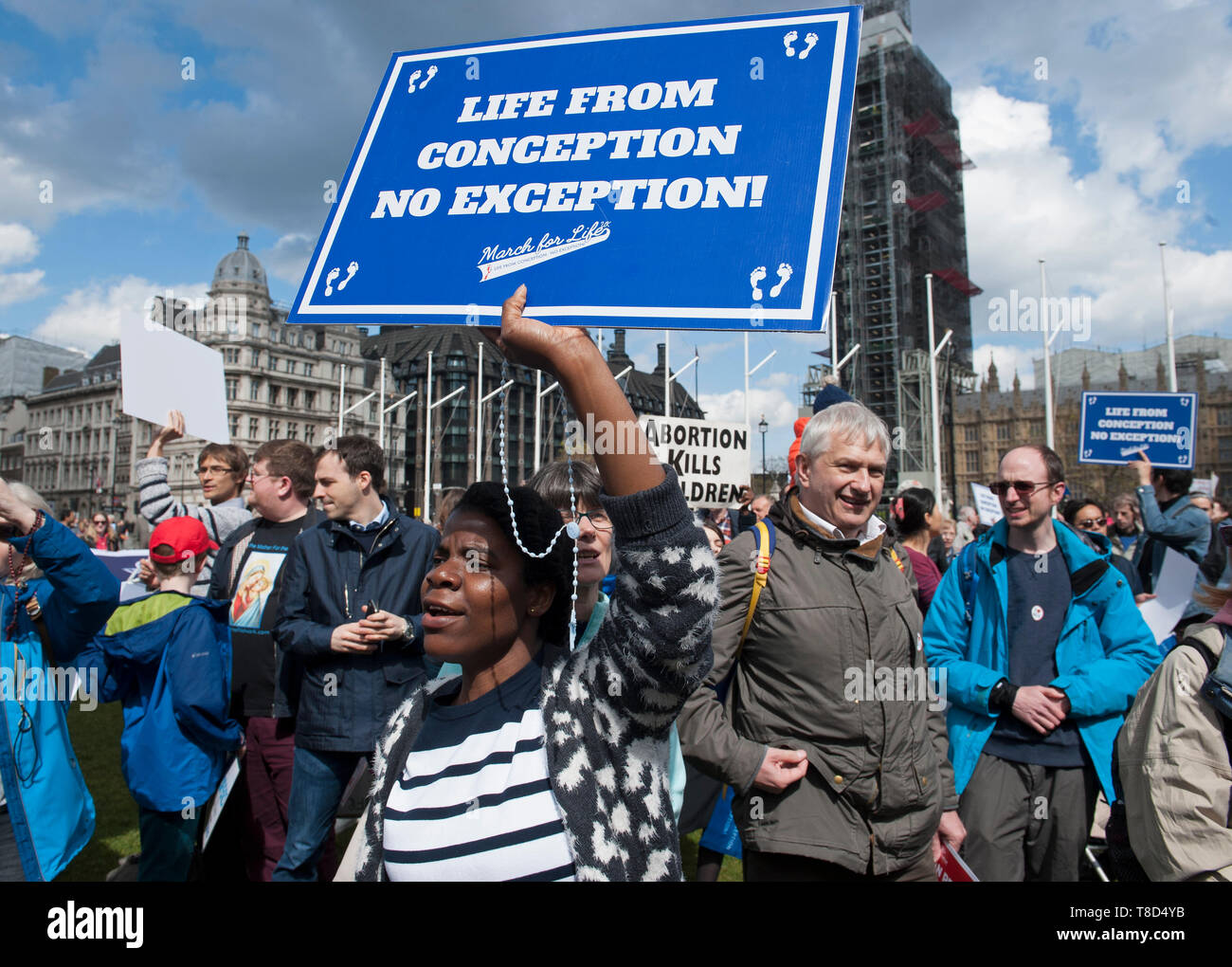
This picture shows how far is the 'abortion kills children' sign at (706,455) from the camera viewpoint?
6.87 metres

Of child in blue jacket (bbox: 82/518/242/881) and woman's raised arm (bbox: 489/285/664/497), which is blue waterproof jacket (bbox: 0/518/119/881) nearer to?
child in blue jacket (bbox: 82/518/242/881)

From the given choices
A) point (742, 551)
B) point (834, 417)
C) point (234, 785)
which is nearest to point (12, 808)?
point (234, 785)

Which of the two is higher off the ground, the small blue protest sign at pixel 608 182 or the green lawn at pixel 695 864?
the small blue protest sign at pixel 608 182

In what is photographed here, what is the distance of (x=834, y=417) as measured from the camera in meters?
2.74

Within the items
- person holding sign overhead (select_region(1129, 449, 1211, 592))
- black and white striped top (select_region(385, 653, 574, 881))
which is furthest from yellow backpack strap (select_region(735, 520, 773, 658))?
person holding sign overhead (select_region(1129, 449, 1211, 592))

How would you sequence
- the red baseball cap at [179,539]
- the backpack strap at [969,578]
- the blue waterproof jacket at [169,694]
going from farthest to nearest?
the red baseball cap at [179,539]
the blue waterproof jacket at [169,694]
the backpack strap at [969,578]

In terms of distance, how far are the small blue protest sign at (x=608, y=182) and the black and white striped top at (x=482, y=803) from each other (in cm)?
94

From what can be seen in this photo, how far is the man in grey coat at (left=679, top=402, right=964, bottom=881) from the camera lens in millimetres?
2408

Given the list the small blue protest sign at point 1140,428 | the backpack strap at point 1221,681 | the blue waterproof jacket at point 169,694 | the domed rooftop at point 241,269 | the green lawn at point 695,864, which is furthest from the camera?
the domed rooftop at point 241,269

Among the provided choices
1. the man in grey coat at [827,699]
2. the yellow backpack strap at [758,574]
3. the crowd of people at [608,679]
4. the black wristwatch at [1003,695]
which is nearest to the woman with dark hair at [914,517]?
the crowd of people at [608,679]

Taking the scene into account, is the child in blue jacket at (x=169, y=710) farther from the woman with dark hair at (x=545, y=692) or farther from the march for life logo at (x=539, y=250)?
the march for life logo at (x=539, y=250)

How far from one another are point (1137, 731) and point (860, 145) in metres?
51.5

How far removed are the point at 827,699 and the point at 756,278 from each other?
1.32m
